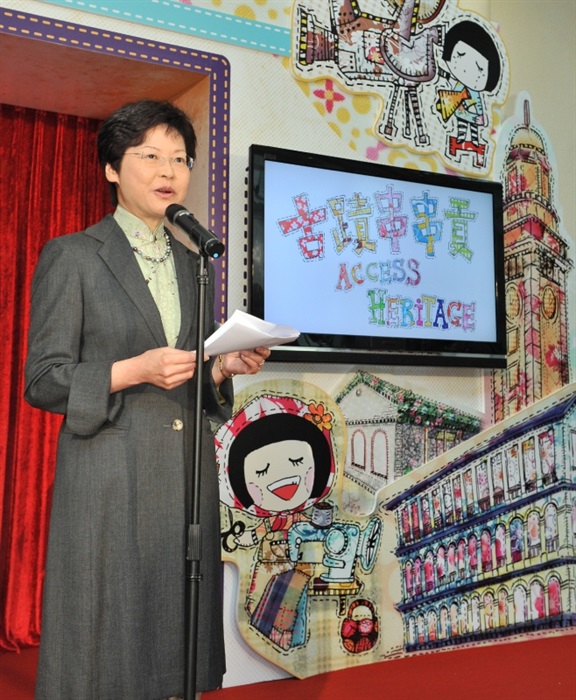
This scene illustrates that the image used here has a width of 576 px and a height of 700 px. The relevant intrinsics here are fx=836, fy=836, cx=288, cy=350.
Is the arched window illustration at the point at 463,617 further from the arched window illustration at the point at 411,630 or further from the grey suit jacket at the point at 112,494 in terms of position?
the grey suit jacket at the point at 112,494

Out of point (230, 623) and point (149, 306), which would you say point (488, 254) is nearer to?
point (230, 623)

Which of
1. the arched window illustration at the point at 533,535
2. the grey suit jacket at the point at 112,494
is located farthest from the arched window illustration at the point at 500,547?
the grey suit jacket at the point at 112,494

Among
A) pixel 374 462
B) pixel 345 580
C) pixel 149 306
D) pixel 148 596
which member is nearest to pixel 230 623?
pixel 345 580

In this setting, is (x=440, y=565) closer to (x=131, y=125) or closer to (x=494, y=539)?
(x=494, y=539)

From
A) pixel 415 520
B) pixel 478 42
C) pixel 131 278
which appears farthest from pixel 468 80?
pixel 131 278

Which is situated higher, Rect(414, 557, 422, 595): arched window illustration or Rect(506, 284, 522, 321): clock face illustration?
Rect(506, 284, 522, 321): clock face illustration

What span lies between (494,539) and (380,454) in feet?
1.99

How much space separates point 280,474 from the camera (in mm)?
2934

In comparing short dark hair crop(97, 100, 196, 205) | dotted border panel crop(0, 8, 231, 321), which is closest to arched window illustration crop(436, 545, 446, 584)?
dotted border panel crop(0, 8, 231, 321)

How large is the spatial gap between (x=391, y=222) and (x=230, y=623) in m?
1.57

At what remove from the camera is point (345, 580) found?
3.03 m

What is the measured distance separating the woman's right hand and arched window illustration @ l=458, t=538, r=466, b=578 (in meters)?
2.03

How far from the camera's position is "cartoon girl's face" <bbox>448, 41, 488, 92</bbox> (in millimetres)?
3439

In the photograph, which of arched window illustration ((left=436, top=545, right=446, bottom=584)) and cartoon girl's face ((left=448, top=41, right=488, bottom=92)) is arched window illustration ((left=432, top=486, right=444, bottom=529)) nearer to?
arched window illustration ((left=436, top=545, right=446, bottom=584))
